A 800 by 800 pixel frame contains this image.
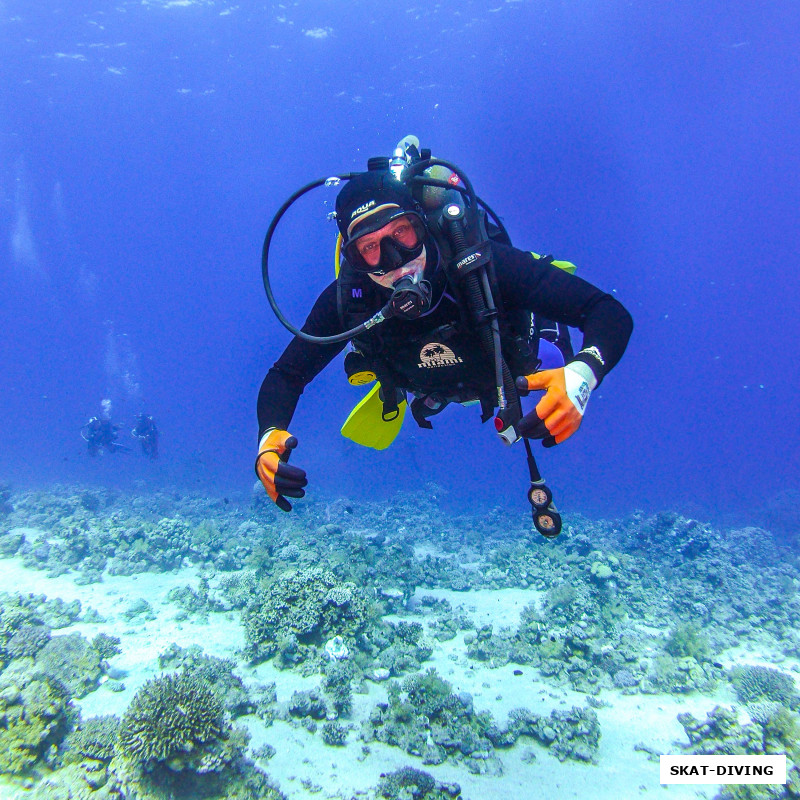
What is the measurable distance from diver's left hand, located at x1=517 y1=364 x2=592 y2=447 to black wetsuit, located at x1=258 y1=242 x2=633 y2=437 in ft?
1.03

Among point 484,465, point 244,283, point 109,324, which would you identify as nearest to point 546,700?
point 484,465

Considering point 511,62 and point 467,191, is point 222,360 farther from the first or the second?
point 467,191

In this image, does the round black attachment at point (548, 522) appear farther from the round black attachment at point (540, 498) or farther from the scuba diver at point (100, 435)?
the scuba diver at point (100, 435)

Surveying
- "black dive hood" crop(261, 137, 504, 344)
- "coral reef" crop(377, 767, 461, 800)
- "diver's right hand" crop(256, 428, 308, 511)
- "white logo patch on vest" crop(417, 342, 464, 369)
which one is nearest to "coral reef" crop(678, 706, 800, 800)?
"coral reef" crop(377, 767, 461, 800)

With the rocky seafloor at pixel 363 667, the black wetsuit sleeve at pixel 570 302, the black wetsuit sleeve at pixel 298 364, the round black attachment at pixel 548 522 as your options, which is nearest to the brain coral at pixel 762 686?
the rocky seafloor at pixel 363 667

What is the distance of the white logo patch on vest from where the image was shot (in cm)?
350

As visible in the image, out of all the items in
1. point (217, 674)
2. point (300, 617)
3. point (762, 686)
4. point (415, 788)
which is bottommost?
point (415, 788)

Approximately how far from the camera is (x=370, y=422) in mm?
4512

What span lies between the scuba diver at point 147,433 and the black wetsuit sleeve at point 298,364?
1926cm

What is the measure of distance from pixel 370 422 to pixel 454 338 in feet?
4.70

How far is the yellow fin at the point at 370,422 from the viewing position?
4422 mm

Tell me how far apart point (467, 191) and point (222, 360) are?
171250mm

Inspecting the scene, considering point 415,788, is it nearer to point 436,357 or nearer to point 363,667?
point 363,667

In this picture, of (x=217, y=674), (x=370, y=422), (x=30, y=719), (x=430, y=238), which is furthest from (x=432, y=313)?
(x=30, y=719)
